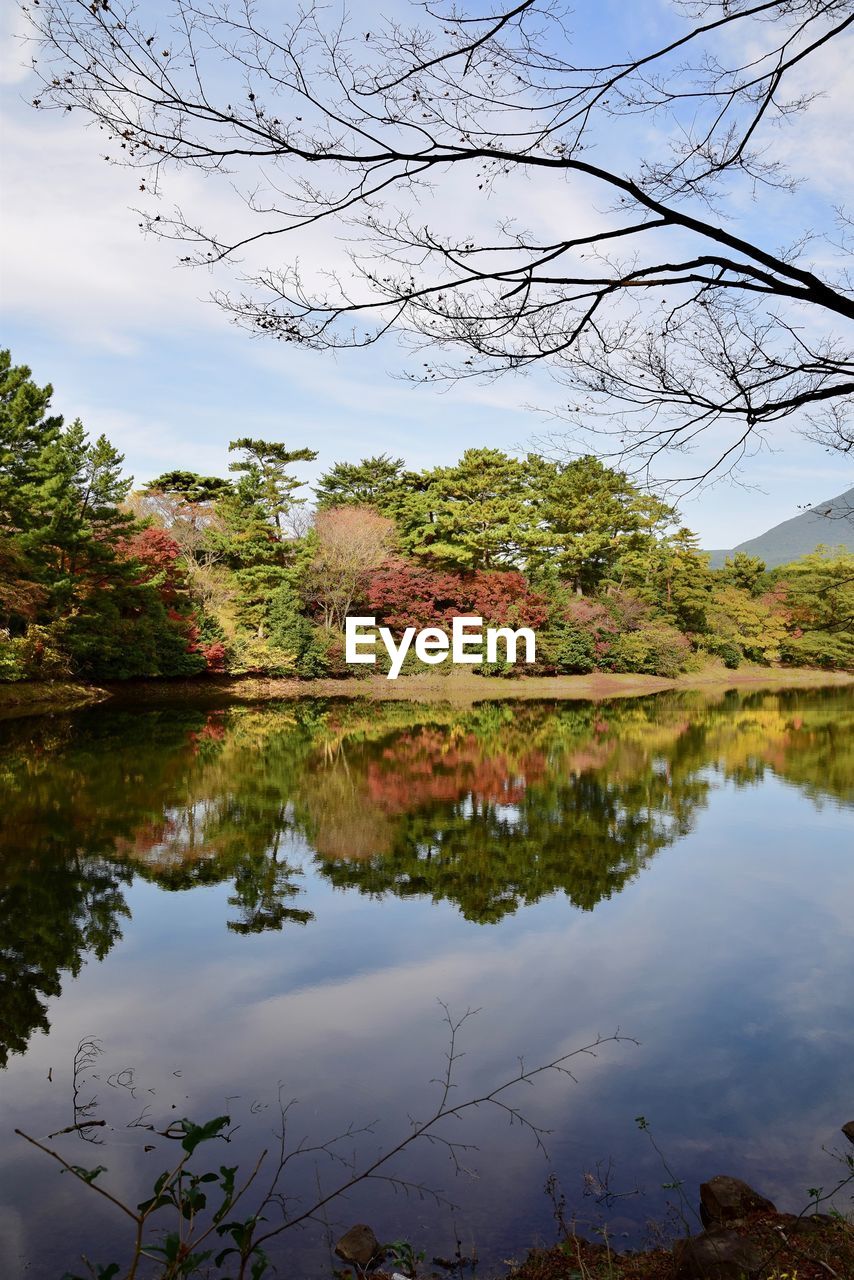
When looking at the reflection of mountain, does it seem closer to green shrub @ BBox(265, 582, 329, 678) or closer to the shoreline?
the shoreline

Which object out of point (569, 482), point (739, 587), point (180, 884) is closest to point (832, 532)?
point (739, 587)

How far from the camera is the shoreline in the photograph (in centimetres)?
1952

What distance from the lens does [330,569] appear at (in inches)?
1027

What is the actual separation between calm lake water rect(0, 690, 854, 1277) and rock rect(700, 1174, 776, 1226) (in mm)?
195

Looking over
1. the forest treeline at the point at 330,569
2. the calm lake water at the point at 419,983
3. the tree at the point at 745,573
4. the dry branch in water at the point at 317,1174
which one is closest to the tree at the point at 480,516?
the forest treeline at the point at 330,569

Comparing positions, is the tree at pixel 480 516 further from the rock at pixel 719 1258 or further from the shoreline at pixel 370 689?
the rock at pixel 719 1258

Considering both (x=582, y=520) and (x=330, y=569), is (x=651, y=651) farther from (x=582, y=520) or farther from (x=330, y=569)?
(x=330, y=569)

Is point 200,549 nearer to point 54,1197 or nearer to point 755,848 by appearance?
point 755,848

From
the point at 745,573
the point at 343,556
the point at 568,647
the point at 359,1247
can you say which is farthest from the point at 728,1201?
the point at 745,573

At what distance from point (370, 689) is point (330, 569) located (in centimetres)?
401

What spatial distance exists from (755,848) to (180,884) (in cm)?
569

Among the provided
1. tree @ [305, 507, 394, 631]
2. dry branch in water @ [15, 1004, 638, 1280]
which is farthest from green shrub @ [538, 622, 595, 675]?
dry branch in water @ [15, 1004, 638, 1280]

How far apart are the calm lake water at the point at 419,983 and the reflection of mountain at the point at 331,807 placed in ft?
0.17

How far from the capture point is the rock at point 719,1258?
7.68ft
